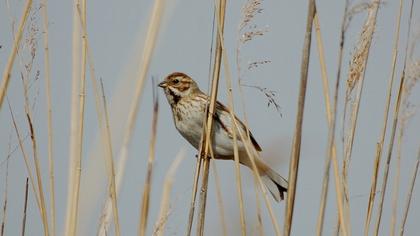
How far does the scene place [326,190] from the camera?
5.89 feet

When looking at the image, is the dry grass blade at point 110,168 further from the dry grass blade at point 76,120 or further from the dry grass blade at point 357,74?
the dry grass blade at point 357,74

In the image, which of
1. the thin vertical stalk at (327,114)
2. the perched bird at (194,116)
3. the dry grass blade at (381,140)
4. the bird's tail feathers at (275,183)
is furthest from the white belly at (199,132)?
the thin vertical stalk at (327,114)

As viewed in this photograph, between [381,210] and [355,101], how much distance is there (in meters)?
0.34

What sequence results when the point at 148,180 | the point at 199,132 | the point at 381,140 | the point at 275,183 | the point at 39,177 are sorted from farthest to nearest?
1. the point at 199,132
2. the point at 275,183
3. the point at 381,140
4. the point at 39,177
5. the point at 148,180

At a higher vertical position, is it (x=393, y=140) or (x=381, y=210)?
(x=393, y=140)

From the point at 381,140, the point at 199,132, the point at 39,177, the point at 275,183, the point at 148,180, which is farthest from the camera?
the point at 199,132

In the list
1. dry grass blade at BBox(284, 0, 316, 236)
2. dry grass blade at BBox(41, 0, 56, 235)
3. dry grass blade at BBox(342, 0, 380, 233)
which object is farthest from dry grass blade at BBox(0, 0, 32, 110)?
dry grass blade at BBox(342, 0, 380, 233)

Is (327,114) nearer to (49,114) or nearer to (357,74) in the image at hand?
(357,74)

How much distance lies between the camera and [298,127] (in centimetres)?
172

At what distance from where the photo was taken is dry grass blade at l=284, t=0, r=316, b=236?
1.69m

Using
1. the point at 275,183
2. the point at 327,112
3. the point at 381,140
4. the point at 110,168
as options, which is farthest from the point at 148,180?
the point at 275,183

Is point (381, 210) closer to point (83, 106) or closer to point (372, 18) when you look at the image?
point (372, 18)

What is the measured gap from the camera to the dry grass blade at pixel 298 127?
1.69m

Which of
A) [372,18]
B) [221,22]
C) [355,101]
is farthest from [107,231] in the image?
[372,18]
